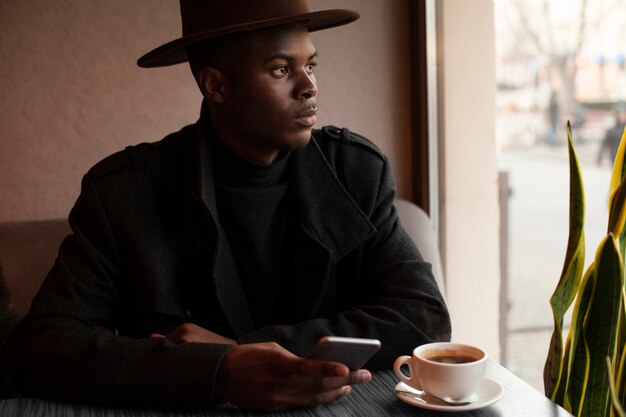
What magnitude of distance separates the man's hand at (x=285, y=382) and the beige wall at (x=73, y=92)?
1366 millimetres

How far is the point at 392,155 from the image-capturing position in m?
2.70

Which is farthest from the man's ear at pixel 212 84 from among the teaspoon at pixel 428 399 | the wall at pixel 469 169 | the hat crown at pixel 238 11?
the wall at pixel 469 169

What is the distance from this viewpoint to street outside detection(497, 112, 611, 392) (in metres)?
2.73

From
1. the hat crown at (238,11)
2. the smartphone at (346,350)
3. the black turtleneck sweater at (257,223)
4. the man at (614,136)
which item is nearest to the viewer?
the smartphone at (346,350)

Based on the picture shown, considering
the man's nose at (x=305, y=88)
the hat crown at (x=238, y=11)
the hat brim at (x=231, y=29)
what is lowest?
the man's nose at (x=305, y=88)

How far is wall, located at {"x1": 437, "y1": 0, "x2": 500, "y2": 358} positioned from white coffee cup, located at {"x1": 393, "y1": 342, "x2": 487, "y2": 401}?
1477mm

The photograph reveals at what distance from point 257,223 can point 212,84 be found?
0.35m

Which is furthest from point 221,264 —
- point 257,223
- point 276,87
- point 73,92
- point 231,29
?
point 73,92

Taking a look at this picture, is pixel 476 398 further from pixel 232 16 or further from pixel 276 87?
pixel 232 16

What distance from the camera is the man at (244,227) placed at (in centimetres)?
159

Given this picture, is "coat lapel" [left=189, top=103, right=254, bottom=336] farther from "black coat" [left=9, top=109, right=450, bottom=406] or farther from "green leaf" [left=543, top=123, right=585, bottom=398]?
"green leaf" [left=543, top=123, right=585, bottom=398]

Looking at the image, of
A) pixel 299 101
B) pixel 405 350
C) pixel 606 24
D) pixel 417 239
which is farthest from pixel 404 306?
pixel 606 24

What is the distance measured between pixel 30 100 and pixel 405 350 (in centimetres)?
148

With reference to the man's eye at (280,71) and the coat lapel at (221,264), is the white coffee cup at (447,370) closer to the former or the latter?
the coat lapel at (221,264)
